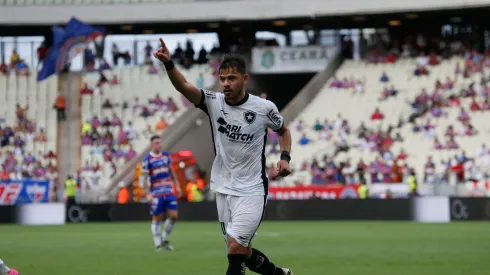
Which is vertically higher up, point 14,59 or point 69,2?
point 69,2

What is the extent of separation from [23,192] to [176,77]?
3241cm

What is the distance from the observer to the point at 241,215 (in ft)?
31.7

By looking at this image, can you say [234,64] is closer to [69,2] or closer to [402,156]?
[402,156]

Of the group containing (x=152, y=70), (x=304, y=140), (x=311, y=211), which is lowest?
(x=311, y=211)

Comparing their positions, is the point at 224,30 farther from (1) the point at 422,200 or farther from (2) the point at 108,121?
(1) the point at 422,200

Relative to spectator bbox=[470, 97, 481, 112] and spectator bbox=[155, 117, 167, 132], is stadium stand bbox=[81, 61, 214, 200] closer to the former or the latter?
spectator bbox=[155, 117, 167, 132]

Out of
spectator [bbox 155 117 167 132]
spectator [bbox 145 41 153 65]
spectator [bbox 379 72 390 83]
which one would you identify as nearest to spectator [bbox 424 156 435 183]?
spectator [bbox 379 72 390 83]

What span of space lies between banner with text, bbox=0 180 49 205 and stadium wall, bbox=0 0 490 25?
1619 centimetres

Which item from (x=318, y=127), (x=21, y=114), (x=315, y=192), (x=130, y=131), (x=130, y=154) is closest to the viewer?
(x=315, y=192)

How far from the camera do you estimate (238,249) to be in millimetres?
9594

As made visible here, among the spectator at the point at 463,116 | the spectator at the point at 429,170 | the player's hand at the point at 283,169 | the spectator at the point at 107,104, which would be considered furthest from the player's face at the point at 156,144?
the spectator at the point at 107,104

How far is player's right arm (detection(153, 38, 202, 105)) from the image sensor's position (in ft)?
28.9

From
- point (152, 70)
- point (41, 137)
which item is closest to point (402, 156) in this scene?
point (152, 70)

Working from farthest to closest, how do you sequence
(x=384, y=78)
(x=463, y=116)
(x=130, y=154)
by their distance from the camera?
(x=130, y=154) < (x=384, y=78) < (x=463, y=116)
